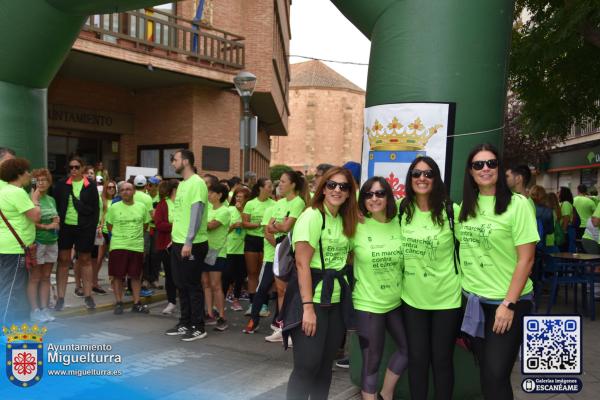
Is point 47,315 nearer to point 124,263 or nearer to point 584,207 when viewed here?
point 124,263

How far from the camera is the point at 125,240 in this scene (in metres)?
7.69

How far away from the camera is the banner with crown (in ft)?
14.5

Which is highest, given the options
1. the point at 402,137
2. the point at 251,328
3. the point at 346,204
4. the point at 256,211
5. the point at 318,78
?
the point at 318,78

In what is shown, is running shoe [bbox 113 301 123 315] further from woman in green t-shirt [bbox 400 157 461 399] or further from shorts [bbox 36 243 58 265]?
woman in green t-shirt [bbox 400 157 461 399]

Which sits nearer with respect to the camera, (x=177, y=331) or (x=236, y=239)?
(x=177, y=331)

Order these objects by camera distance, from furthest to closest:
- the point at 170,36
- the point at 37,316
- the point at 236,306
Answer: the point at 170,36
the point at 236,306
the point at 37,316

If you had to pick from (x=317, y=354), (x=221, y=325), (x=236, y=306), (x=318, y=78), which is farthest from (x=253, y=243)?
(x=318, y=78)

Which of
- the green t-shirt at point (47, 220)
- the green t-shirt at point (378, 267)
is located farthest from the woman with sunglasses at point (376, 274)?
the green t-shirt at point (47, 220)

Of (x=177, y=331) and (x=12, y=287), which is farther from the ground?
(x=12, y=287)

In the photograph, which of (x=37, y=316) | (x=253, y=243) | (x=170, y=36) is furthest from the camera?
(x=170, y=36)

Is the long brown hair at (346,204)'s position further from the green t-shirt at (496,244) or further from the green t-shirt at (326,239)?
the green t-shirt at (496,244)

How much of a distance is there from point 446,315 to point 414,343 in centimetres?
27

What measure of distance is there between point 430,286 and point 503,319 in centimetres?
47

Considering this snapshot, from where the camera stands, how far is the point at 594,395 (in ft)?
15.3
